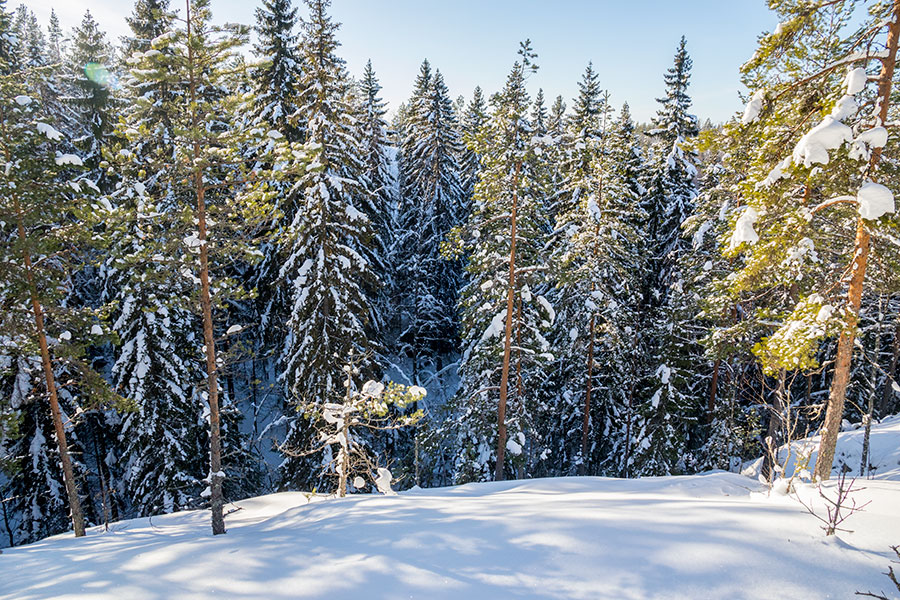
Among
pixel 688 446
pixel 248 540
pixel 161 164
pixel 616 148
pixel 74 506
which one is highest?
pixel 616 148

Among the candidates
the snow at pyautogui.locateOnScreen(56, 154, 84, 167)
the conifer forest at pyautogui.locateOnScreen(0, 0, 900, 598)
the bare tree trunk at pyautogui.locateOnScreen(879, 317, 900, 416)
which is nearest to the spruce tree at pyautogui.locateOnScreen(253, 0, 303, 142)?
the conifer forest at pyautogui.locateOnScreen(0, 0, 900, 598)

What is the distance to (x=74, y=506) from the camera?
1152 centimetres

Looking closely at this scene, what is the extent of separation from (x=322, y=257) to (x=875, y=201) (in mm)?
14493

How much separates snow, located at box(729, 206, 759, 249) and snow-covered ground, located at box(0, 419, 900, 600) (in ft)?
12.6

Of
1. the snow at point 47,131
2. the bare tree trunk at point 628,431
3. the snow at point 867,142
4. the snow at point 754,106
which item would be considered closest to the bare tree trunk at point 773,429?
the snow at point 867,142

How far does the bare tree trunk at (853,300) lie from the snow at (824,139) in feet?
5.01

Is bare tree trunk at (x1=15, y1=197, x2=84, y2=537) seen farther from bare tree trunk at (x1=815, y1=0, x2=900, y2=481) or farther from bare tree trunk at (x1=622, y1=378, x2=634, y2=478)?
bare tree trunk at (x1=622, y1=378, x2=634, y2=478)

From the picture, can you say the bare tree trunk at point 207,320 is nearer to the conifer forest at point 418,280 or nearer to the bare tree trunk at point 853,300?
the conifer forest at point 418,280

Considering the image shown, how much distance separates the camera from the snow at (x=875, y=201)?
588 cm

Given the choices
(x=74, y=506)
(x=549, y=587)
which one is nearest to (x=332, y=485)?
(x=74, y=506)

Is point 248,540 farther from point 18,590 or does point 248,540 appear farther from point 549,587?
point 549,587

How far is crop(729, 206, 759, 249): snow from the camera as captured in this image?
292 inches

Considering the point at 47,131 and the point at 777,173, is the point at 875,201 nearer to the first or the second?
→ the point at 777,173

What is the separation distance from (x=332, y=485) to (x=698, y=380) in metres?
16.6
